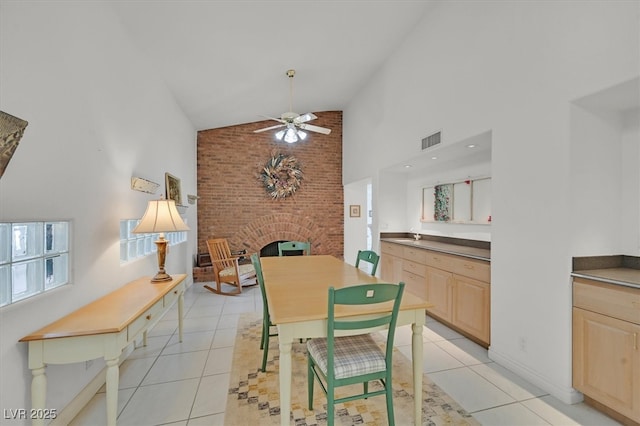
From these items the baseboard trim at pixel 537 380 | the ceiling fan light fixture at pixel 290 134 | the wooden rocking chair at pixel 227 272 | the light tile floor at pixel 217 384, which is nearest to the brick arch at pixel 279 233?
the wooden rocking chair at pixel 227 272

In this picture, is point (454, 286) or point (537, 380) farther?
point (454, 286)

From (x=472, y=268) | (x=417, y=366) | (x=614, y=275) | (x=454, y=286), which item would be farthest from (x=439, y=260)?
(x=417, y=366)

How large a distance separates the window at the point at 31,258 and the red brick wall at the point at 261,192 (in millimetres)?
3940

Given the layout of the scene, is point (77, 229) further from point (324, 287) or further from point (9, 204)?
point (324, 287)

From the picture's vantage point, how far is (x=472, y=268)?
A: 2.82 m

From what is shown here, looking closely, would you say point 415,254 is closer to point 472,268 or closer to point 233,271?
point 472,268

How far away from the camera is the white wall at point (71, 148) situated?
4.42 feet

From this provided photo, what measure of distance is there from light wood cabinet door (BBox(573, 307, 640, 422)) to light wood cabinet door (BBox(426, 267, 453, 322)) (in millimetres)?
1218

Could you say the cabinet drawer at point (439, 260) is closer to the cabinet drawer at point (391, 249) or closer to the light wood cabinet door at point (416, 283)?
the light wood cabinet door at point (416, 283)

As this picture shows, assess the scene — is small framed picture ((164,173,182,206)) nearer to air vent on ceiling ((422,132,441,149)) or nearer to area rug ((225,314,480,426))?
area rug ((225,314,480,426))

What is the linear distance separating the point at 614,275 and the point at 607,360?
1.72ft

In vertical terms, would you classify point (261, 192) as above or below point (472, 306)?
above

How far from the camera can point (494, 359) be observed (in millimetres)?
2479

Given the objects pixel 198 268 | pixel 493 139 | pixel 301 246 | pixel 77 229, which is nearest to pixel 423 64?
pixel 493 139
